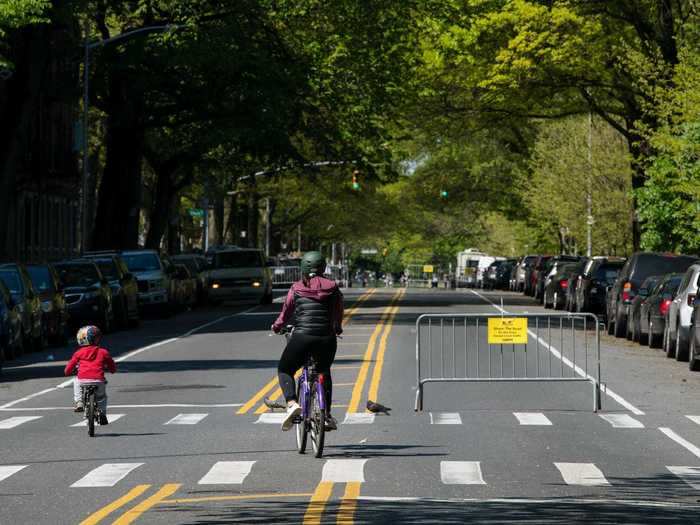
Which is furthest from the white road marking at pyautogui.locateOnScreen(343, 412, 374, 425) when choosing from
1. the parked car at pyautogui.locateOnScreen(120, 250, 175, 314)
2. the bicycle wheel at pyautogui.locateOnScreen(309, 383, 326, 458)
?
the parked car at pyautogui.locateOnScreen(120, 250, 175, 314)

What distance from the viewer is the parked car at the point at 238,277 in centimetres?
5706

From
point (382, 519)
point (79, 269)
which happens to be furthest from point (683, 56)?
point (382, 519)

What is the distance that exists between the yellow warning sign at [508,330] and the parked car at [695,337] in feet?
20.8

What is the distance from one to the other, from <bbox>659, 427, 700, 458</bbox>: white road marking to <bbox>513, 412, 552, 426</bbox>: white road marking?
1290 mm

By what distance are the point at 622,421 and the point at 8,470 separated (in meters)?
7.41

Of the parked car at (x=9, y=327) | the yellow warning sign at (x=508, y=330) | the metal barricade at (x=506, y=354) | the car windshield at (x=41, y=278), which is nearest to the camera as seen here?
the yellow warning sign at (x=508, y=330)

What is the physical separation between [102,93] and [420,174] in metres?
36.3

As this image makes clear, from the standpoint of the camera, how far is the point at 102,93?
187 ft

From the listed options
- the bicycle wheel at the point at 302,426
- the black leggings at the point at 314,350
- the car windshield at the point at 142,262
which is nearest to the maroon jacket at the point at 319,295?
the black leggings at the point at 314,350

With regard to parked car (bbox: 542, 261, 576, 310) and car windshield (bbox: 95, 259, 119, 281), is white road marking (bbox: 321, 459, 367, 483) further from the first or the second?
parked car (bbox: 542, 261, 576, 310)

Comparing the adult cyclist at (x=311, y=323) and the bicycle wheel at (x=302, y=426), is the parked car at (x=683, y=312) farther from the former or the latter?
the bicycle wheel at (x=302, y=426)

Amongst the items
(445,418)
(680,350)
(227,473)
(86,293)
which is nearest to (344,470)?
(227,473)

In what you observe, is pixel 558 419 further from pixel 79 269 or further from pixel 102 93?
pixel 102 93

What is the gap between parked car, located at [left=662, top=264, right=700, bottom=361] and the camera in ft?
95.7
